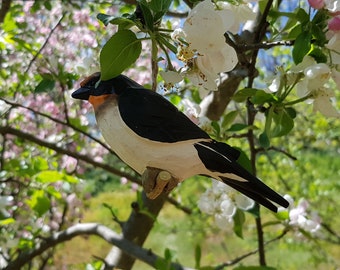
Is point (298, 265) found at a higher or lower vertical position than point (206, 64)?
lower

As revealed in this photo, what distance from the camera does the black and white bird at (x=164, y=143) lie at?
39cm

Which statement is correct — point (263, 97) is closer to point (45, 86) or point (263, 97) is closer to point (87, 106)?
point (45, 86)

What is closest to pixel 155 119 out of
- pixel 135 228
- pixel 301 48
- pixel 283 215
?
pixel 301 48

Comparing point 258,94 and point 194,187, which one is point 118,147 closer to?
point 258,94

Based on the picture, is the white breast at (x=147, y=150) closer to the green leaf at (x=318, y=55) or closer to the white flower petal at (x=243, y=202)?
the green leaf at (x=318, y=55)

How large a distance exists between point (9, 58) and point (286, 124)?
5.69 ft

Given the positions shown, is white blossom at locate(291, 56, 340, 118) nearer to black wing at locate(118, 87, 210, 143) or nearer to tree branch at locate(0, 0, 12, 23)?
black wing at locate(118, 87, 210, 143)

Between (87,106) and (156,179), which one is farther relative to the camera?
(87,106)

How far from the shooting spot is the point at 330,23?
43cm

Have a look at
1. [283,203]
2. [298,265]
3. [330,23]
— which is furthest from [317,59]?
[298,265]

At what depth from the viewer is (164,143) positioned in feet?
1.28

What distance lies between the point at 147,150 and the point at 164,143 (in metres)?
0.02

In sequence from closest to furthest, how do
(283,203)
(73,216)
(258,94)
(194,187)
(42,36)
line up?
(283,203) → (258,94) → (42,36) → (73,216) → (194,187)

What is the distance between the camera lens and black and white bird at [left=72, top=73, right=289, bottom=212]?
0.39 m
